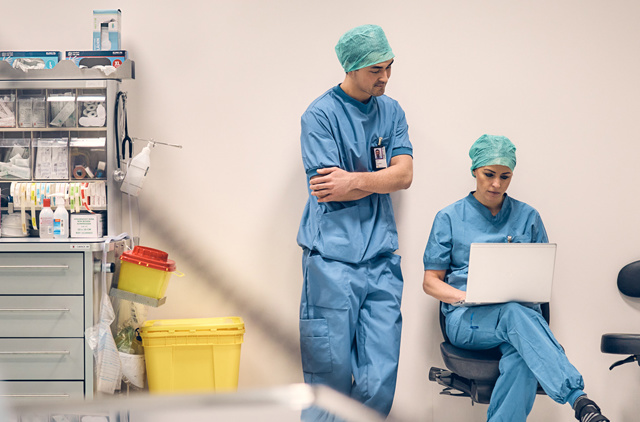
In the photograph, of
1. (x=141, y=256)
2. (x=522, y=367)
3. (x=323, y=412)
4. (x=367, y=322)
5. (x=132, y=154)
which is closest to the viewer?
(x=323, y=412)

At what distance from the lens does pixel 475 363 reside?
2.60 meters

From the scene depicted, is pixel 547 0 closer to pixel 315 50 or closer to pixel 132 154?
pixel 315 50

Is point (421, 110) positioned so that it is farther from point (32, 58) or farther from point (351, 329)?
point (32, 58)

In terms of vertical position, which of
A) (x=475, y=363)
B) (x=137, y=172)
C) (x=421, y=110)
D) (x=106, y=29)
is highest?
(x=106, y=29)

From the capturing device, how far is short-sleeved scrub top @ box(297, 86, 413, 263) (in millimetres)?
2717

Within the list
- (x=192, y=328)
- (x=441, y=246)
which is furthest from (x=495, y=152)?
(x=192, y=328)

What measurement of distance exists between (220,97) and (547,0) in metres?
1.80

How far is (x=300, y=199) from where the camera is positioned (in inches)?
131

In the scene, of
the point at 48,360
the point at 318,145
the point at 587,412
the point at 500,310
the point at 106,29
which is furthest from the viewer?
the point at 106,29

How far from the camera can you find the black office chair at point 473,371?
8.48ft

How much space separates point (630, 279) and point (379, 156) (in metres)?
1.55

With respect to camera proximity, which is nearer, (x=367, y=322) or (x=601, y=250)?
(x=367, y=322)

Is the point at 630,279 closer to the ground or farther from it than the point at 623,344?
farther from it

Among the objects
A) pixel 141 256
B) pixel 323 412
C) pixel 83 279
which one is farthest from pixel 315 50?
pixel 323 412
